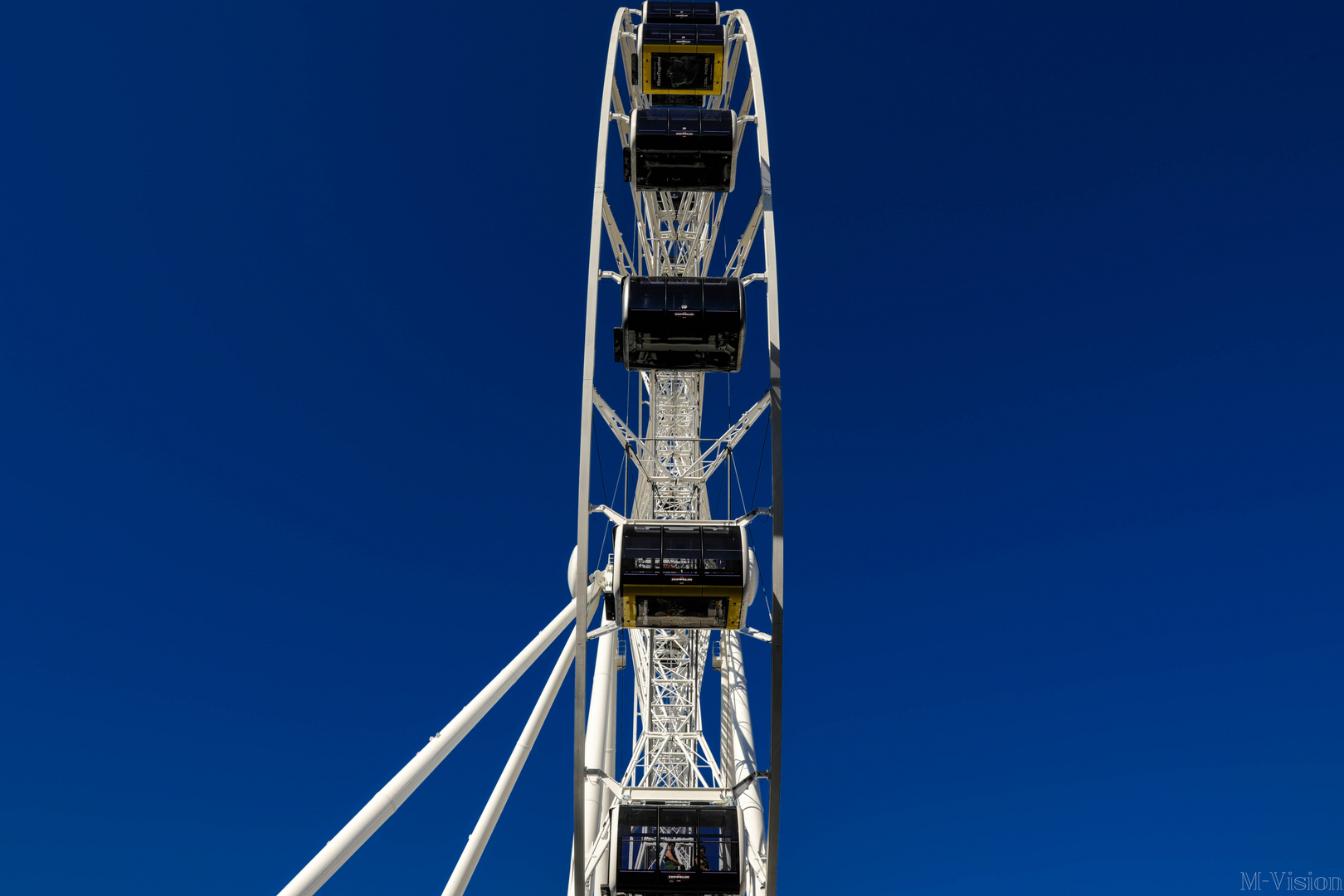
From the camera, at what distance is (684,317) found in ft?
43.7

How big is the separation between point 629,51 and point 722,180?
414 cm

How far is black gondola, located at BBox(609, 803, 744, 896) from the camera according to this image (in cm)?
1216

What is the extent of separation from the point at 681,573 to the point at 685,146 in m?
7.47

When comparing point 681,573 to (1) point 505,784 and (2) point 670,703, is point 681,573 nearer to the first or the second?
(1) point 505,784

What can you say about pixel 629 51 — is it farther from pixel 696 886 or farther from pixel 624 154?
pixel 696 886

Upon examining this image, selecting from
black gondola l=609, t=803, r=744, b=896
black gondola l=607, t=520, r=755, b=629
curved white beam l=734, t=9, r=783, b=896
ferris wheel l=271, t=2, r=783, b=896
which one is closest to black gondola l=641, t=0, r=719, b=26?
ferris wheel l=271, t=2, r=783, b=896

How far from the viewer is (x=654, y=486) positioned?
18.8 meters

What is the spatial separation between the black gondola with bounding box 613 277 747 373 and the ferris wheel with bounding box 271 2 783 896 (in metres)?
0.03

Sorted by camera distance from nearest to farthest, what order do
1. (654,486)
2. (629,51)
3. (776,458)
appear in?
(776,458) → (629,51) → (654,486)

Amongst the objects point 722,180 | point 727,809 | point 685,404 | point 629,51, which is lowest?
point 727,809

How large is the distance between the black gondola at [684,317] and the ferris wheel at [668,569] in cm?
3

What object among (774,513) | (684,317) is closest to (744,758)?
(774,513)

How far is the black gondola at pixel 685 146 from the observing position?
1451 centimetres

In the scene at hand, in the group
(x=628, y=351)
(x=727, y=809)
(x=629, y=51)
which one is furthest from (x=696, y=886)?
(x=629, y=51)
